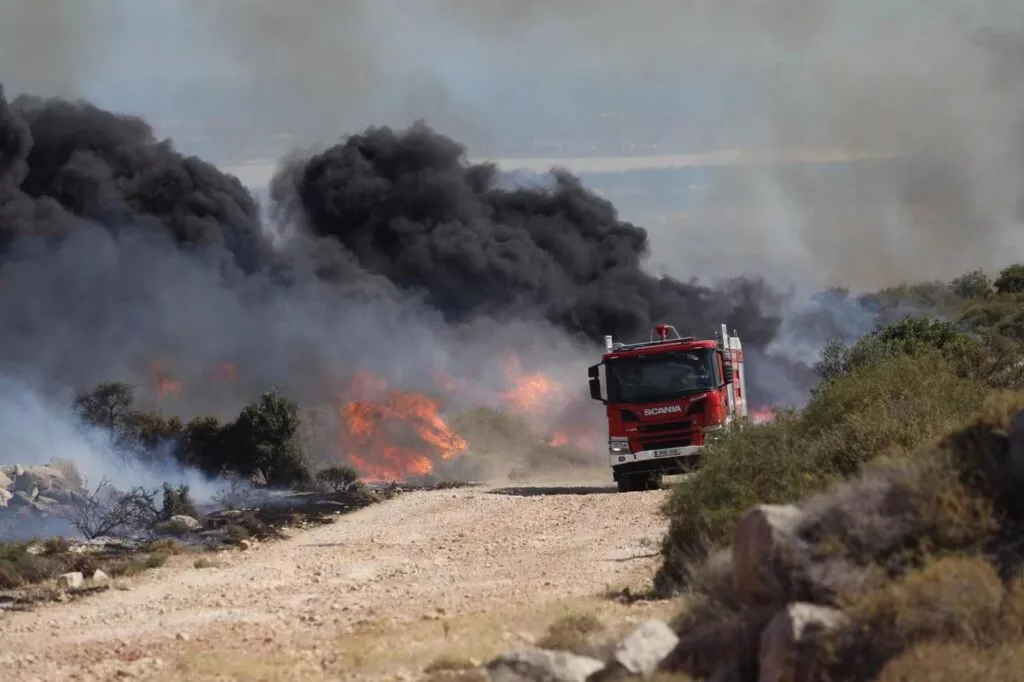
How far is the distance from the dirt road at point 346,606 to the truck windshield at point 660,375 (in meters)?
6.06

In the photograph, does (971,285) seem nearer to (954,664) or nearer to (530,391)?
(530,391)

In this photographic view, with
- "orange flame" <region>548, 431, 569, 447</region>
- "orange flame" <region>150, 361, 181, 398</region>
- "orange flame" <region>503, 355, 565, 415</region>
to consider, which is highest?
"orange flame" <region>150, 361, 181, 398</region>

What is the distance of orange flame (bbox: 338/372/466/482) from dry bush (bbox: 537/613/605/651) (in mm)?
28415

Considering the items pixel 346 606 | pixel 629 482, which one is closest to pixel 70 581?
pixel 346 606

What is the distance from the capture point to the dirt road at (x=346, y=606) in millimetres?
10531

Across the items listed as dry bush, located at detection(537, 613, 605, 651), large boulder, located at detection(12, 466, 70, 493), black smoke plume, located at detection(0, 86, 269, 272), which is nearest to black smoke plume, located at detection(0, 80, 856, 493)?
black smoke plume, located at detection(0, 86, 269, 272)

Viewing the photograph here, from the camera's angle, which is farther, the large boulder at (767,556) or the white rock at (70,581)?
the white rock at (70,581)

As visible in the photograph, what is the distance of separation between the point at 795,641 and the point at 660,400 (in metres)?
19.2

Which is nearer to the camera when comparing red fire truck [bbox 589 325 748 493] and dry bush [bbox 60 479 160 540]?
dry bush [bbox 60 479 160 540]

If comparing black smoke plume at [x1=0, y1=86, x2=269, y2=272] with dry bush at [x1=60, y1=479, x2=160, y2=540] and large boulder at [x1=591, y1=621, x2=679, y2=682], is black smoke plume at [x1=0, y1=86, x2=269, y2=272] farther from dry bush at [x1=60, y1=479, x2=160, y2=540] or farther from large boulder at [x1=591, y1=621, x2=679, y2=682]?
large boulder at [x1=591, y1=621, x2=679, y2=682]

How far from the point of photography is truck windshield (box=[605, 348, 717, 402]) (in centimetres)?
2664

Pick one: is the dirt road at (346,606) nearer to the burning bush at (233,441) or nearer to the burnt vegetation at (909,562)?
the burnt vegetation at (909,562)

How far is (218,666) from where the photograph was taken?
10.4 metres

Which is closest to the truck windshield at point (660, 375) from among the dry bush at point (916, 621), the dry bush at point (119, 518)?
the dry bush at point (119, 518)
